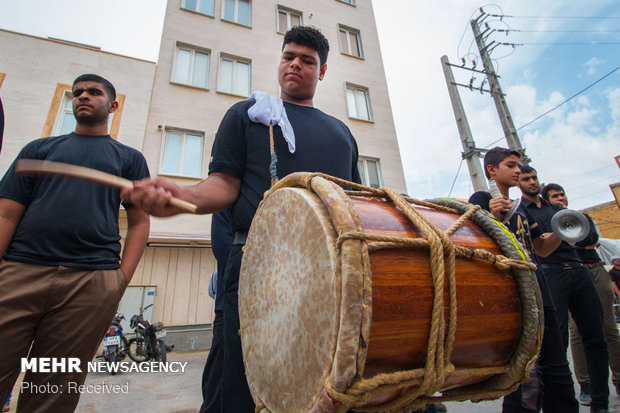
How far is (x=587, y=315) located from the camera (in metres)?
2.33

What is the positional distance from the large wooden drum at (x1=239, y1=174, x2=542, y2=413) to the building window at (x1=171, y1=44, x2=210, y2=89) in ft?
28.3

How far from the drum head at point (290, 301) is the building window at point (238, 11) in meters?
10.5

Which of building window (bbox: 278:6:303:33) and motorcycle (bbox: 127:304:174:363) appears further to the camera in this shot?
building window (bbox: 278:6:303:33)

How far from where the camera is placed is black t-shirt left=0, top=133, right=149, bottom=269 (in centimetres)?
149

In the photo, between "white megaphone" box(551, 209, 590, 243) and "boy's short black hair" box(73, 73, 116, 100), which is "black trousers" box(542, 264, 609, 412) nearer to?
"white megaphone" box(551, 209, 590, 243)

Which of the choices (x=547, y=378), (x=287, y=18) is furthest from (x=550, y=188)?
(x=287, y=18)

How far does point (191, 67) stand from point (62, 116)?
3.25m

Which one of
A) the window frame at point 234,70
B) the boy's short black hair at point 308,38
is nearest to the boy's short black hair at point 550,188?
the boy's short black hair at point 308,38

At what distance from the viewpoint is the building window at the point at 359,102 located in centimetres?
1010

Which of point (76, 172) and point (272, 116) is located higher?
point (272, 116)

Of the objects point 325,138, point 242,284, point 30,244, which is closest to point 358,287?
point 242,284

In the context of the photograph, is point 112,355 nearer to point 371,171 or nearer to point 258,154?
point 258,154

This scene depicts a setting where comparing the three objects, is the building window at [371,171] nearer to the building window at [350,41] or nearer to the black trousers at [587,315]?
the building window at [350,41]

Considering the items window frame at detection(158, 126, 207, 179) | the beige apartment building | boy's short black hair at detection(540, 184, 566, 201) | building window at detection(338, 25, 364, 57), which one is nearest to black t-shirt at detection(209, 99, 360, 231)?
boy's short black hair at detection(540, 184, 566, 201)
